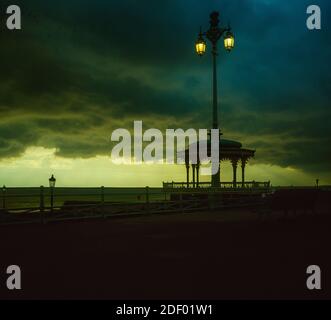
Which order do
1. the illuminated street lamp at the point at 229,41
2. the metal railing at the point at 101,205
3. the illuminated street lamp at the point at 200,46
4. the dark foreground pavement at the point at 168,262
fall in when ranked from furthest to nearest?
the illuminated street lamp at the point at 200,46 → the illuminated street lamp at the point at 229,41 → the metal railing at the point at 101,205 → the dark foreground pavement at the point at 168,262

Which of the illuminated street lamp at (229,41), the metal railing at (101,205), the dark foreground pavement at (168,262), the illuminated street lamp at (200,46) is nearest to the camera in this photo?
the dark foreground pavement at (168,262)

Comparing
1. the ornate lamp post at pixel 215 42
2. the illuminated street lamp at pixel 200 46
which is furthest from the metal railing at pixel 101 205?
the illuminated street lamp at pixel 200 46

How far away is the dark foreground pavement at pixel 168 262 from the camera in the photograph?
6.34 m

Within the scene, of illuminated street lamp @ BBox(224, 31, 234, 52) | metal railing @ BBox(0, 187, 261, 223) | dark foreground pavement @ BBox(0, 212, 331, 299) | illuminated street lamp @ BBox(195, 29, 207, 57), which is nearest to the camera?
dark foreground pavement @ BBox(0, 212, 331, 299)

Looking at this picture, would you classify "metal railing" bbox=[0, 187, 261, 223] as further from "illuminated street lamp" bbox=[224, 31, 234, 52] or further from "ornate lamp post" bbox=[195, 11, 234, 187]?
"illuminated street lamp" bbox=[224, 31, 234, 52]

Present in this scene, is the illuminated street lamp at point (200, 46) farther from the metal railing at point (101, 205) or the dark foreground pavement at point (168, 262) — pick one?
the dark foreground pavement at point (168, 262)

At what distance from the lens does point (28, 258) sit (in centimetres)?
900

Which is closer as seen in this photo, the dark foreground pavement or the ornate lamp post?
the dark foreground pavement

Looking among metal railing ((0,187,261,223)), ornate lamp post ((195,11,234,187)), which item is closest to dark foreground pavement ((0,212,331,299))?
metal railing ((0,187,261,223))

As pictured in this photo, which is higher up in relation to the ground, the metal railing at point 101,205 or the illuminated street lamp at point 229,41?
the illuminated street lamp at point 229,41

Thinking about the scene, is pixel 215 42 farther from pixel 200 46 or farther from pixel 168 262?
pixel 168 262

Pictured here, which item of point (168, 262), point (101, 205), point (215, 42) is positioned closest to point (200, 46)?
point (215, 42)

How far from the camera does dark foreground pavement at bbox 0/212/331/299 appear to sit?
249 inches
